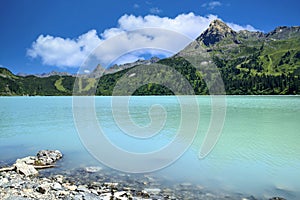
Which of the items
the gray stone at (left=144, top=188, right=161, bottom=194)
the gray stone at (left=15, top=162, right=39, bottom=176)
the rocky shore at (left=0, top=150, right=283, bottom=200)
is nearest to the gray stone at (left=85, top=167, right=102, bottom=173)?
the rocky shore at (left=0, top=150, right=283, bottom=200)

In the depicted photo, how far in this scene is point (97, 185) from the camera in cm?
1152

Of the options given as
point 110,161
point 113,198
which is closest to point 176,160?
point 110,161

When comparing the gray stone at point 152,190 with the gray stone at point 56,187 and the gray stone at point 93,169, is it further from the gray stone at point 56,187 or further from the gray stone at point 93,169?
the gray stone at point 93,169

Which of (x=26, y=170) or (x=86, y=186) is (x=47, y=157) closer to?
(x=26, y=170)

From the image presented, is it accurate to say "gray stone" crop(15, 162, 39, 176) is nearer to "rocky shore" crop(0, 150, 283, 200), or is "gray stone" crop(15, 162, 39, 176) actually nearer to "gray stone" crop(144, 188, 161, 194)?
"rocky shore" crop(0, 150, 283, 200)

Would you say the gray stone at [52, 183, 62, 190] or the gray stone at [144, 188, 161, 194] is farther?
the gray stone at [144, 188, 161, 194]

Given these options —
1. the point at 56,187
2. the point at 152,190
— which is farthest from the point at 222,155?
the point at 56,187

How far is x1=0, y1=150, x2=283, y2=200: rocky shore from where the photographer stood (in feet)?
31.7

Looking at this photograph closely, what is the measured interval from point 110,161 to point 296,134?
19.1 m

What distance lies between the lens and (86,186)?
444 inches

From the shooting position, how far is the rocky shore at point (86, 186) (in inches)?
380

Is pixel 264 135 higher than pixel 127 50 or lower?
lower

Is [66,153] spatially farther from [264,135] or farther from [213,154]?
[264,135]

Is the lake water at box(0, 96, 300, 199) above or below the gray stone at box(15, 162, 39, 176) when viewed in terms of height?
below
